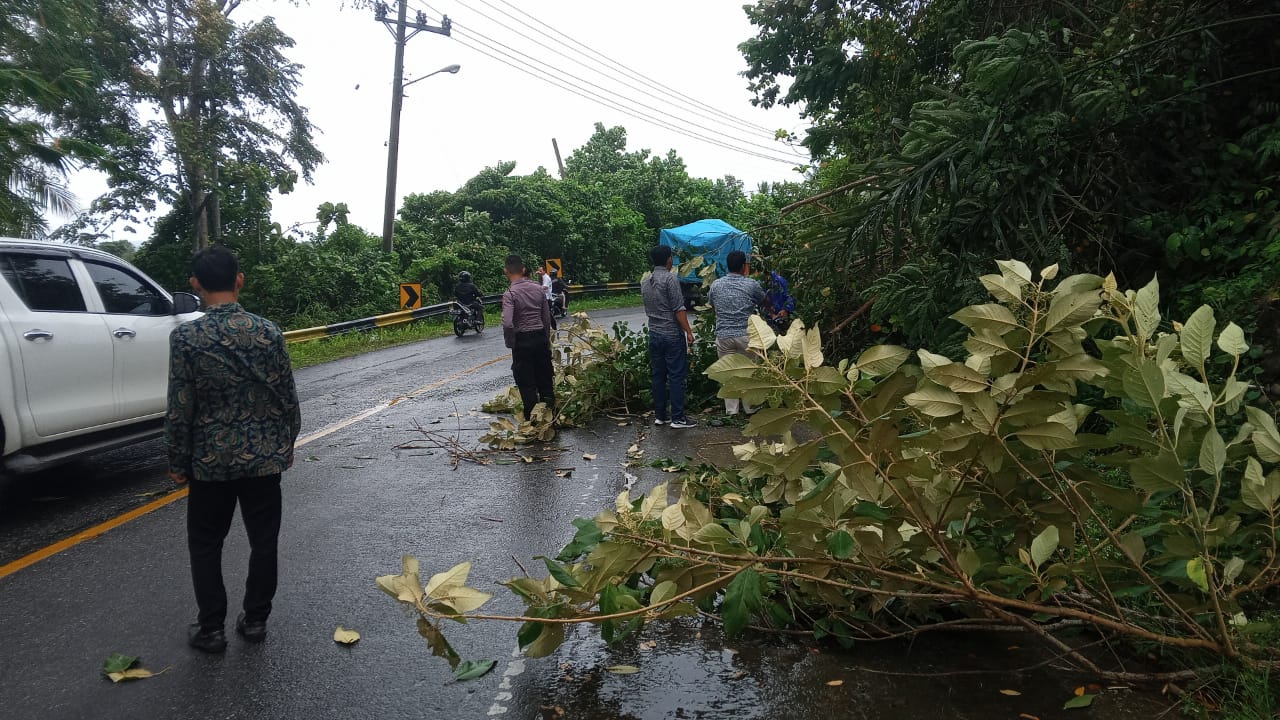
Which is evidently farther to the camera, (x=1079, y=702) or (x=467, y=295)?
(x=467, y=295)

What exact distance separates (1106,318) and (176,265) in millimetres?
25503

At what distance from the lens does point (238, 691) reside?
11.6 feet

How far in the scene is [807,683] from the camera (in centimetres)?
341

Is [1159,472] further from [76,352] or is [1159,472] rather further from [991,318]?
[76,352]

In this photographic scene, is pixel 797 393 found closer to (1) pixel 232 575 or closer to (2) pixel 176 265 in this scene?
(1) pixel 232 575

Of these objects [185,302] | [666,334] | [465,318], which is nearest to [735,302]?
[666,334]

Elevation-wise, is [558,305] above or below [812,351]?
below

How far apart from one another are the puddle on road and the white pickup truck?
14.3 feet

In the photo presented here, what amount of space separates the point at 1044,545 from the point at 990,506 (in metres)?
0.38

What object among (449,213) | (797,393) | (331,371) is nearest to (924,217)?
(797,393)

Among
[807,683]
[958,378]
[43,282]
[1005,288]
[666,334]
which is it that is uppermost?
[43,282]

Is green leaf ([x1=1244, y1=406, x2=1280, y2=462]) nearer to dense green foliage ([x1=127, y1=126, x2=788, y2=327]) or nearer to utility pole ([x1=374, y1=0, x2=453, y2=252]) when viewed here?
dense green foliage ([x1=127, y1=126, x2=788, y2=327])

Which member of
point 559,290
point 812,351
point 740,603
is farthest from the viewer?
point 559,290

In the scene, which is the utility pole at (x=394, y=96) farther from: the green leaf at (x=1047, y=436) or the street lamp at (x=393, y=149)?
the green leaf at (x=1047, y=436)
